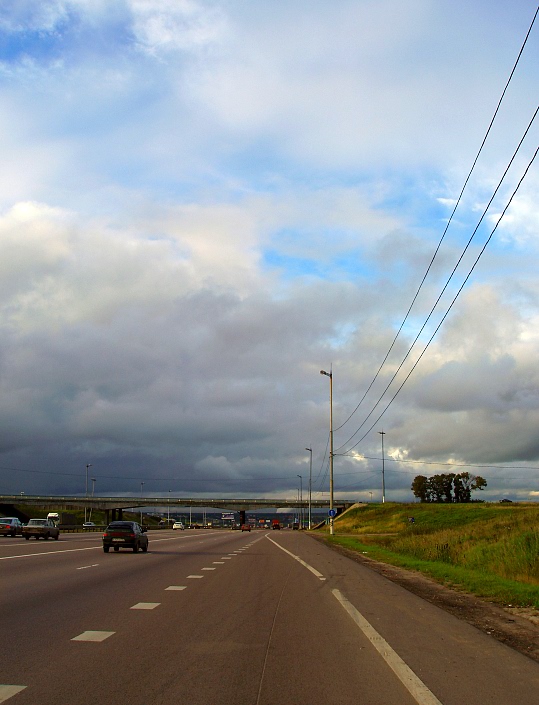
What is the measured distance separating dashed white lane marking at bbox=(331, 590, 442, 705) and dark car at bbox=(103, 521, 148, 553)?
68.9ft

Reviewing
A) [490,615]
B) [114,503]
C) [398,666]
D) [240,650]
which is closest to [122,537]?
[490,615]

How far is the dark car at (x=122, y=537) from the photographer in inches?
1232

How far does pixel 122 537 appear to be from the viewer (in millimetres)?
31406

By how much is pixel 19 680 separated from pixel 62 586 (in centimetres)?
882

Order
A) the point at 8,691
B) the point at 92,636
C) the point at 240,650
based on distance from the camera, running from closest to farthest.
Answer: the point at 8,691 → the point at 240,650 → the point at 92,636

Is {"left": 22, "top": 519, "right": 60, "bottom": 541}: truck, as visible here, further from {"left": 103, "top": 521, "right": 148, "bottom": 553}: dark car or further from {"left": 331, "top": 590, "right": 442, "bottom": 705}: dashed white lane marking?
{"left": 331, "top": 590, "right": 442, "bottom": 705}: dashed white lane marking

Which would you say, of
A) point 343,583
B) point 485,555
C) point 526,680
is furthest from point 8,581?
point 485,555

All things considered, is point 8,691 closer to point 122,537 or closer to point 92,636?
point 92,636

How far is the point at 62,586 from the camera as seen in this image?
15.5 metres

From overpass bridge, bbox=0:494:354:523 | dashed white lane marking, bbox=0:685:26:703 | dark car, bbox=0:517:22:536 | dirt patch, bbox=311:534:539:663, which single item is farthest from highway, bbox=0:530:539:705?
overpass bridge, bbox=0:494:354:523

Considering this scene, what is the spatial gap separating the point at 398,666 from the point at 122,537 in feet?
82.1

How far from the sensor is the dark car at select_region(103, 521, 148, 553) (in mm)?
31291

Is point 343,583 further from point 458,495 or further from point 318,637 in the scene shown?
point 458,495

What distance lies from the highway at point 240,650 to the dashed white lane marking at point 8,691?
0.01m
